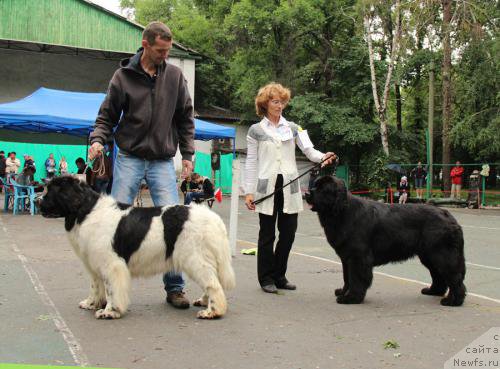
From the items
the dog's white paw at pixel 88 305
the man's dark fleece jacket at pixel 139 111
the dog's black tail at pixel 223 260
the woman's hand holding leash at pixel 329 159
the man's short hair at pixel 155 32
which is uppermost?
the man's short hair at pixel 155 32

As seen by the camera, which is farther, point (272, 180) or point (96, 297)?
point (272, 180)

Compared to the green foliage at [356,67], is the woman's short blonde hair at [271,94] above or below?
below

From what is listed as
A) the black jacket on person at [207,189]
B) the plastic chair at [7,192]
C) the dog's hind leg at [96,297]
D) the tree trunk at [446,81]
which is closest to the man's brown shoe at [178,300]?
the dog's hind leg at [96,297]

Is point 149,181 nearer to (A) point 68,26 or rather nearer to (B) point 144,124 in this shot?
(B) point 144,124

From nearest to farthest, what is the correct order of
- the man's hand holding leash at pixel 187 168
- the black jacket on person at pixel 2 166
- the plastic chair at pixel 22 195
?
the man's hand holding leash at pixel 187 168
the plastic chair at pixel 22 195
the black jacket on person at pixel 2 166

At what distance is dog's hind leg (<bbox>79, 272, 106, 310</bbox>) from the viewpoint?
475 cm

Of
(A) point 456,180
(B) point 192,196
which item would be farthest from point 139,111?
(A) point 456,180

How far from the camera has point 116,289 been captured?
14.6ft

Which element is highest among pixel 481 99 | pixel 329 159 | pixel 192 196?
pixel 481 99

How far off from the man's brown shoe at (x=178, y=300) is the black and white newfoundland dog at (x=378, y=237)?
151 cm

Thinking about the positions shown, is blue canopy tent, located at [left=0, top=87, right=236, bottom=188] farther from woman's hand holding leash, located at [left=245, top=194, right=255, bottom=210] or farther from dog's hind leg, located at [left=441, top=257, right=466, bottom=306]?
dog's hind leg, located at [left=441, top=257, right=466, bottom=306]

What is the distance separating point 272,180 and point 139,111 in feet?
5.39

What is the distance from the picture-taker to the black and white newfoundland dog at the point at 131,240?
4.46 m

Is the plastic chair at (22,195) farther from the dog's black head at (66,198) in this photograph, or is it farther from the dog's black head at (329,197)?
the dog's black head at (329,197)
